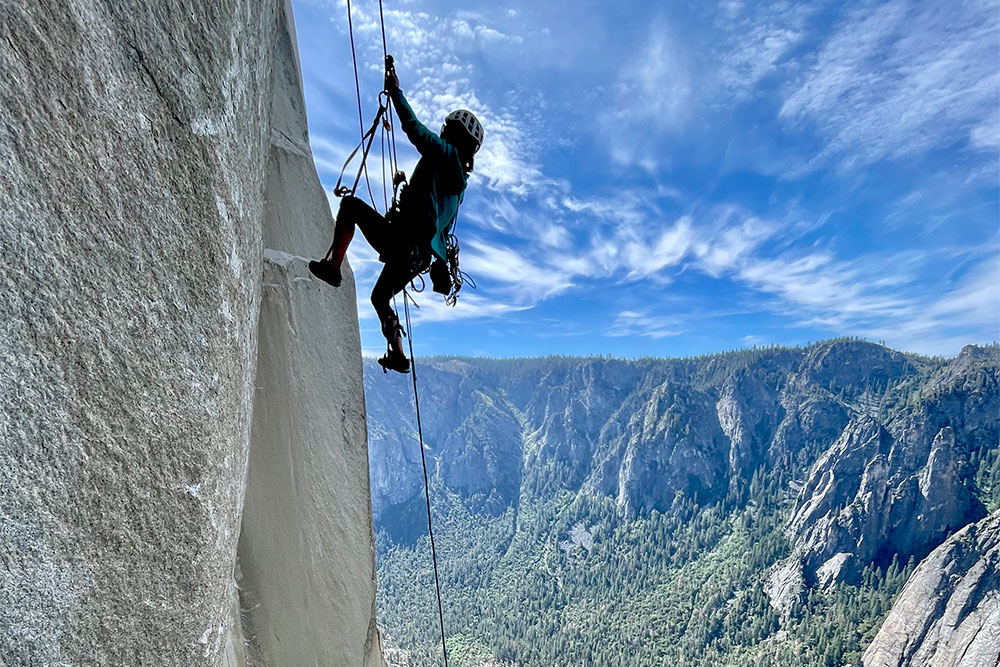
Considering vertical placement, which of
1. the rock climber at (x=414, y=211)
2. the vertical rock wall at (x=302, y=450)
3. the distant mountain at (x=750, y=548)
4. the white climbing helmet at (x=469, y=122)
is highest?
the white climbing helmet at (x=469, y=122)

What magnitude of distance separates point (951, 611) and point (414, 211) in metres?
117

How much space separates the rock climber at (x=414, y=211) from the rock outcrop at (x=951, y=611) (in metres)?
106

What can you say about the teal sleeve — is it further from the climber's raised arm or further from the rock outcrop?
the rock outcrop

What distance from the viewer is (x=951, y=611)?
3300 inches

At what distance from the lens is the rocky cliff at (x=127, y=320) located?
214cm

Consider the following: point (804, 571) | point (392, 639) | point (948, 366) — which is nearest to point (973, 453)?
point (804, 571)

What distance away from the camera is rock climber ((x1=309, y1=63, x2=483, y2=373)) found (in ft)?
13.8

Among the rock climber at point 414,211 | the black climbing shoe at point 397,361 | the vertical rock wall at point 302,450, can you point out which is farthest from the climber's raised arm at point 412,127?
the vertical rock wall at point 302,450

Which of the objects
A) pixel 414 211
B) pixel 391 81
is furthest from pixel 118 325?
pixel 391 81

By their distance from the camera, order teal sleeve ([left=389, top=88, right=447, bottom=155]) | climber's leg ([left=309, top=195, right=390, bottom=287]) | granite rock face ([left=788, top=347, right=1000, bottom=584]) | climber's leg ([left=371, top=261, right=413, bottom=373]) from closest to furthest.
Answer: teal sleeve ([left=389, top=88, right=447, bottom=155]) < climber's leg ([left=309, top=195, right=390, bottom=287]) < climber's leg ([left=371, top=261, right=413, bottom=373]) < granite rock face ([left=788, top=347, right=1000, bottom=584])

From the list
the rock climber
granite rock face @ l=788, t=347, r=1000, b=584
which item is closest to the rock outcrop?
granite rock face @ l=788, t=347, r=1000, b=584

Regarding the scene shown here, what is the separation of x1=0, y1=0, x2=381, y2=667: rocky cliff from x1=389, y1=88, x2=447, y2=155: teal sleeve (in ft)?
3.51

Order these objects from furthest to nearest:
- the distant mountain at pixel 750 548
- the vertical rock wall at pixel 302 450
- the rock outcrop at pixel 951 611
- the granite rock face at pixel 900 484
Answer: the granite rock face at pixel 900 484
the distant mountain at pixel 750 548
the rock outcrop at pixel 951 611
the vertical rock wall at pixel 302 450

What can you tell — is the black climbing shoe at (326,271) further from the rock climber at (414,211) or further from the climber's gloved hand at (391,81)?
the climber's gloved hand at (391,81)
